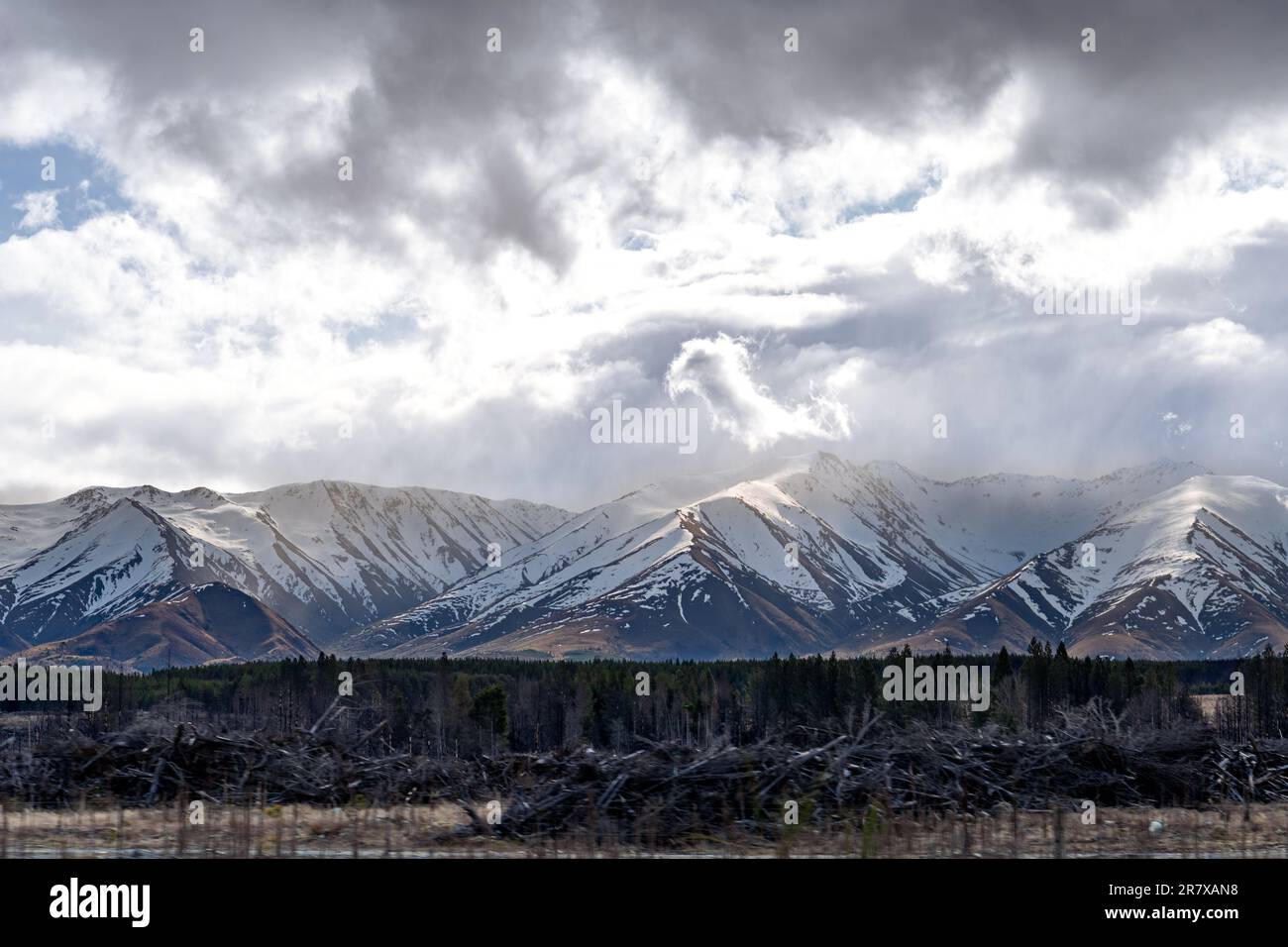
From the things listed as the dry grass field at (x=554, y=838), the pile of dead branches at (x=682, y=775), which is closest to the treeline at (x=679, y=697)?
the pile of dead branches at (x=682, y=775)

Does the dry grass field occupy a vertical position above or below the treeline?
above

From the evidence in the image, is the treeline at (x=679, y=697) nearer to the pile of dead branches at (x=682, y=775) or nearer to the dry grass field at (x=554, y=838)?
the pile of dead branches at (x=682, y=775)

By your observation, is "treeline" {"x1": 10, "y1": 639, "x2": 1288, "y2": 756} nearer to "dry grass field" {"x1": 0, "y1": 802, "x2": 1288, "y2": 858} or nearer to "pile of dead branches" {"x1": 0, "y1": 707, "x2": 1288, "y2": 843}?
"pile of dead branches" {"x1": 0, "y1": 707, "x2": 1288, "y2": 843}

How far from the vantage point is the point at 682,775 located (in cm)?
2183

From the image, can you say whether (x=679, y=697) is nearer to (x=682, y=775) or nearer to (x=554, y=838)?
(x=682, y=775)

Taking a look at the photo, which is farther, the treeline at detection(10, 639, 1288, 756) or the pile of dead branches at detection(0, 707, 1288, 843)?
the treeline at detection(10, 639, 1288, 756)

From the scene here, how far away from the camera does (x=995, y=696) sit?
134375 millimetres

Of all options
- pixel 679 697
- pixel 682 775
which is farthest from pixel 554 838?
pixel 679 697

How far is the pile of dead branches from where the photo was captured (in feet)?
70.3

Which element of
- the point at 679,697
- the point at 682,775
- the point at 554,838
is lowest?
the point at 679,697

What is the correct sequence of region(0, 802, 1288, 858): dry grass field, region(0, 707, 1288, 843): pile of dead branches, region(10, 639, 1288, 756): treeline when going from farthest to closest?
region(10, 639, 1288, 756): treeline < region(0, 707, 1288, 843): pile of dead branches < region(0, 802, 1288, 858): dry grass field

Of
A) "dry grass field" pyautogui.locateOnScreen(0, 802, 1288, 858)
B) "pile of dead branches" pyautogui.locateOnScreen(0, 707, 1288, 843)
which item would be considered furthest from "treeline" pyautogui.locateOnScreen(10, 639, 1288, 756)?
"dry grass field" pyautogui.locateOnScreen(0, 802, 1288, 858)
